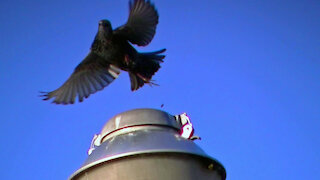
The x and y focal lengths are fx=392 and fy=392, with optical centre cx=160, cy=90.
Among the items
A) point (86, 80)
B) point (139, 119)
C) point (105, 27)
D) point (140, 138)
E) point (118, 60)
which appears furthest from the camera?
point (86, 80)

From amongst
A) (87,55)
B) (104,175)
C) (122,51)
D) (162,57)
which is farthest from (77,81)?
(104,175)

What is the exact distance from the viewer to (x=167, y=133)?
7.02 ft

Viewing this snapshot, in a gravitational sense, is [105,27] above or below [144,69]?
above

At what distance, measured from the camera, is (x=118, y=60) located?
311cm

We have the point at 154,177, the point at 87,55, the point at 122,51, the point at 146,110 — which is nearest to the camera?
the point at 154,177

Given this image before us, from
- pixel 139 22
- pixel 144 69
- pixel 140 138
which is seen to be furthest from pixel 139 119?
pixel 139 22

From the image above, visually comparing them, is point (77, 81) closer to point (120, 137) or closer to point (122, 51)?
point (122, 51)

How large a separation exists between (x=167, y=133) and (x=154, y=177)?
0.31 metres

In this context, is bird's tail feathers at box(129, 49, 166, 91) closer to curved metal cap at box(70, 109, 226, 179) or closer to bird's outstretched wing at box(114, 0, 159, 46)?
bird's outstretched wing at box(114, 0, 159, 46)

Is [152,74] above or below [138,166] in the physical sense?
above

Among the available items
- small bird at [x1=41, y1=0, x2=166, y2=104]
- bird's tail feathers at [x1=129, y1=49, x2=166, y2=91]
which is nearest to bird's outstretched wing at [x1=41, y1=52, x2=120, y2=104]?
small bird at [x1=41, y1=0, x2=166, y2=104]

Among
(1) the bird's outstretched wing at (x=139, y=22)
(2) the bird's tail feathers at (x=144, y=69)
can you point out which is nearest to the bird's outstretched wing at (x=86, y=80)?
(2) the bird's tail feathers at (x=144, y=69)

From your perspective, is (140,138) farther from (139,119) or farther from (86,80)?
(86,80)

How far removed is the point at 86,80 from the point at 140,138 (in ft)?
4.53
